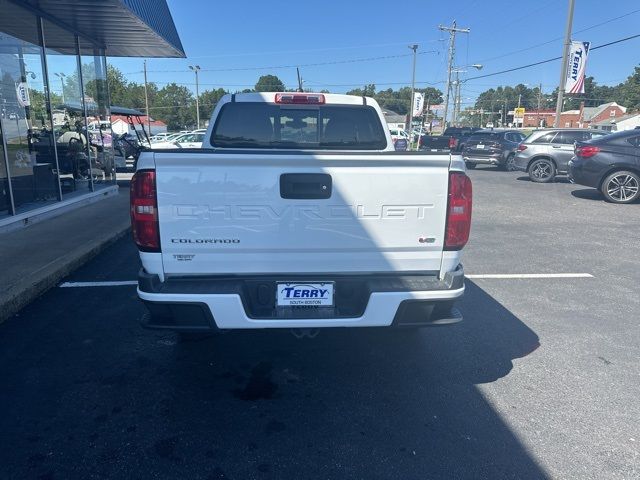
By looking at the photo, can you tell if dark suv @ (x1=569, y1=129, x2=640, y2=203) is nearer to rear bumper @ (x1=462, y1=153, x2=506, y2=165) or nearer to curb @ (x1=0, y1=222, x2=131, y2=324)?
rear bumper @ (x1=462, y1=153, x2=506, y2=165)

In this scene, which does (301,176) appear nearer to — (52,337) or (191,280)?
(191,280)

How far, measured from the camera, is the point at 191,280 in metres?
2.97

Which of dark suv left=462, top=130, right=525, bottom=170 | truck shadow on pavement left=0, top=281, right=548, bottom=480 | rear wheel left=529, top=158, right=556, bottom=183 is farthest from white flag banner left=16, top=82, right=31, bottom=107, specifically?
dark suv left=462, top=130, right=525, bottom=170

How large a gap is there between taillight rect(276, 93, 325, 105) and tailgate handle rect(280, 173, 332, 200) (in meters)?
1.65

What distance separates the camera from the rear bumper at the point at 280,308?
284cm

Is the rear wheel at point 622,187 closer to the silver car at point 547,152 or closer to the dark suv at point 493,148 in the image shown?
the silver car at point 547,152

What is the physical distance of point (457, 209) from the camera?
9.92 ft

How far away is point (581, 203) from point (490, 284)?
24.2 feet

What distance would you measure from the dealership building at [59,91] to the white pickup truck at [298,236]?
235 inches

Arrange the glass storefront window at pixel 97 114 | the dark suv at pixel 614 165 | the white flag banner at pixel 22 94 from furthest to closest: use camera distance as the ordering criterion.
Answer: the glass storefront window at pixel 97 114
the dark suv at pixel 614 165
the white flag banner at pixel 22 94

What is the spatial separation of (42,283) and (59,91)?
6700 millimetres

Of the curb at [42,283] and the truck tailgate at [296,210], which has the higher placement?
the truck tailgate at [296,210]

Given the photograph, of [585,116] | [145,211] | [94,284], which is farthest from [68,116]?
[585,116]

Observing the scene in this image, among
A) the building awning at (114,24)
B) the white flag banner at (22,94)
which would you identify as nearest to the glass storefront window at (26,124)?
the white flag banner at (22,94)
